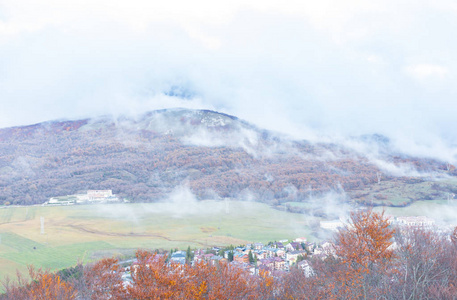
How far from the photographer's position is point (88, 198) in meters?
100

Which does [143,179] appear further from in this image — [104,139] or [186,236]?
[186,236]

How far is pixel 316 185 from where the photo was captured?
4690 inches

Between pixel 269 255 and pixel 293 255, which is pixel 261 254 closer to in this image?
pixel 269 255

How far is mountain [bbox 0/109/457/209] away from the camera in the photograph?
11106cm

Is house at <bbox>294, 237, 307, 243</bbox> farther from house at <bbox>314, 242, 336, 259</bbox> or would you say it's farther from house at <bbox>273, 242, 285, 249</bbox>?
house at <bbox>314, 242, 336, 259</bbox>

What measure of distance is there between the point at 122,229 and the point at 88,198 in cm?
3893

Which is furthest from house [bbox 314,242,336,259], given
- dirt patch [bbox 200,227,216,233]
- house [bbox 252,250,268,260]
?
dirt patch [bbox 200,227,216,233]

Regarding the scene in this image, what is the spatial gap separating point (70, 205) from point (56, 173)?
35.5 m

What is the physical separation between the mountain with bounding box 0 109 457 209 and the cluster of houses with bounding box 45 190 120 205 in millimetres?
3644

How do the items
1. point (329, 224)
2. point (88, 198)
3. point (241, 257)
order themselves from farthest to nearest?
point (88, 198) → point (329, 224) → point (241, 257)

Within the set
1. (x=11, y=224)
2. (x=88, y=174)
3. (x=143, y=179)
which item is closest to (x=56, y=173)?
(x=88, y=174)

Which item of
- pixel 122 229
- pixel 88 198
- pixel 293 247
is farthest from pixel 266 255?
pixel 88 198

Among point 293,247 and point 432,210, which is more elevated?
point 432,210

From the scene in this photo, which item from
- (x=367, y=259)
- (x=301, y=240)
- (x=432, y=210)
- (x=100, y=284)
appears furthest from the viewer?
(x=432, y=210)
